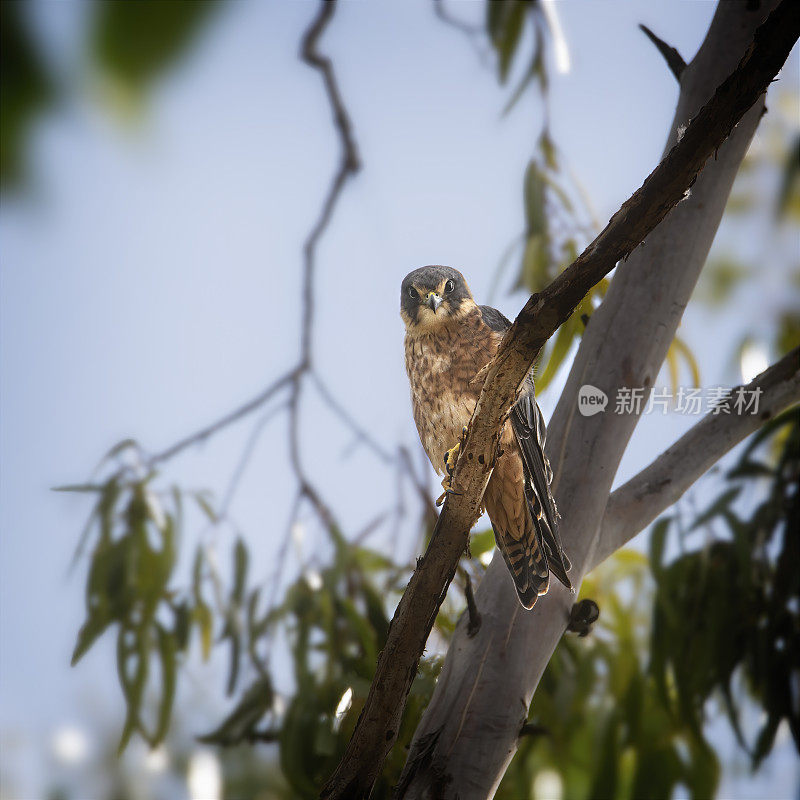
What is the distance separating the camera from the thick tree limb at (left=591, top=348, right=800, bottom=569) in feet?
5.37

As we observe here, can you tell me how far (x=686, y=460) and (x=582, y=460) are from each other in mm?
265

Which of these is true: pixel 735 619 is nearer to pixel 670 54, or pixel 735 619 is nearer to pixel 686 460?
pixel 686 460

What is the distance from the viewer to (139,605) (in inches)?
78.2

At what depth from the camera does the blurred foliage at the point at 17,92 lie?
1.03 m

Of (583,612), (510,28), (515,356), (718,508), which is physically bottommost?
(583,612)

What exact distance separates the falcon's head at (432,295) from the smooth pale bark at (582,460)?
0.27 m

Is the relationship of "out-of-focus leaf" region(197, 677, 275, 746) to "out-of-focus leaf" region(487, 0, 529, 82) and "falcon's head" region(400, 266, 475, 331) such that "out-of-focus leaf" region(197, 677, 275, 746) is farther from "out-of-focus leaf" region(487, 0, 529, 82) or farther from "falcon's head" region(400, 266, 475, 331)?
"out-of-focus leaf" region(487, 0, 529, 82)

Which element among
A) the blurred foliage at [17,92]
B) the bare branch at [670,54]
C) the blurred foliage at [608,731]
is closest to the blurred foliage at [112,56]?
the blurred foliage at [17,92]

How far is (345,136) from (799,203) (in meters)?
1.38

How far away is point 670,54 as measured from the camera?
1.76 m

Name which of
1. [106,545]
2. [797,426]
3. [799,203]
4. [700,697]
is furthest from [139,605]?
[799,203]

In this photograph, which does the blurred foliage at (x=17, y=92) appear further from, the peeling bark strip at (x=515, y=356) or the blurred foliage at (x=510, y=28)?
the blurred foliage at (x=510, y=28)

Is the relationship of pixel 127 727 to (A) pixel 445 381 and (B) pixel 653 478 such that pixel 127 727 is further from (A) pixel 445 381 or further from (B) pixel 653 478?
(B) pixel 653 478

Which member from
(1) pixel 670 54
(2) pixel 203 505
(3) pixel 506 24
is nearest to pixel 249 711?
(2) pixel 203 505
